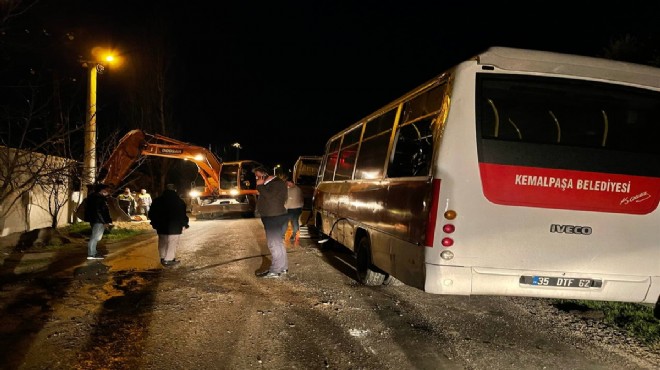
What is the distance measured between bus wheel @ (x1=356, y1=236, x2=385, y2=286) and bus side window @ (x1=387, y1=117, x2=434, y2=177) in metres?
1.50

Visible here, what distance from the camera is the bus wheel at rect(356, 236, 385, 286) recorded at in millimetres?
7242

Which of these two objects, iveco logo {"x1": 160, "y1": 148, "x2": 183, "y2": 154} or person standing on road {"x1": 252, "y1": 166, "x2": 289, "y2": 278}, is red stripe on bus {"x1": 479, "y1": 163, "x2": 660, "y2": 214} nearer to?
person standing on road {"x1": 252, "y1": 166, "x2": 289, "y2": 278}

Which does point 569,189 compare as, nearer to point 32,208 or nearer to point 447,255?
point 447,255

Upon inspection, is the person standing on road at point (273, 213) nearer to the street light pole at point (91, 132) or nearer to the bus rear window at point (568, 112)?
the bus rear window at point (568, 112)

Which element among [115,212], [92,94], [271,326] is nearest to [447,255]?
[271,326]

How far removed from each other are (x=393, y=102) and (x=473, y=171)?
2671mm

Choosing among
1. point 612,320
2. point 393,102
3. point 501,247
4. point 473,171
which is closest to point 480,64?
point 473,171

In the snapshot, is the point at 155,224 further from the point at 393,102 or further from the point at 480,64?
the point at 480,64

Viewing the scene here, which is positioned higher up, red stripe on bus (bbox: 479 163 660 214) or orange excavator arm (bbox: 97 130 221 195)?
orange excavator arm (bbox: 97 130 221 195)

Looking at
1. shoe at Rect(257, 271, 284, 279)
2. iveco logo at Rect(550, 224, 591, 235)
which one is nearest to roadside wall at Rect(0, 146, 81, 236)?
shoe at Rect(257, 271, 284, 279)

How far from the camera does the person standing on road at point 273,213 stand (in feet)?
25.8

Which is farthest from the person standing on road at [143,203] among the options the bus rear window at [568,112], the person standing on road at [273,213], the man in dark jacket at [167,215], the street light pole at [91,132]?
the bus rear window at [568,112]

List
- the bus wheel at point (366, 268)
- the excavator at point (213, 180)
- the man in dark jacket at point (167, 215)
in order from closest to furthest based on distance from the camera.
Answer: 1. the bus wheel at point (366, 268)
2. the man in dark jacket at point (167, 215)
3. the excavator at point (213, 180)

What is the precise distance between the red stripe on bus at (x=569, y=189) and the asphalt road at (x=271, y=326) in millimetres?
1524
